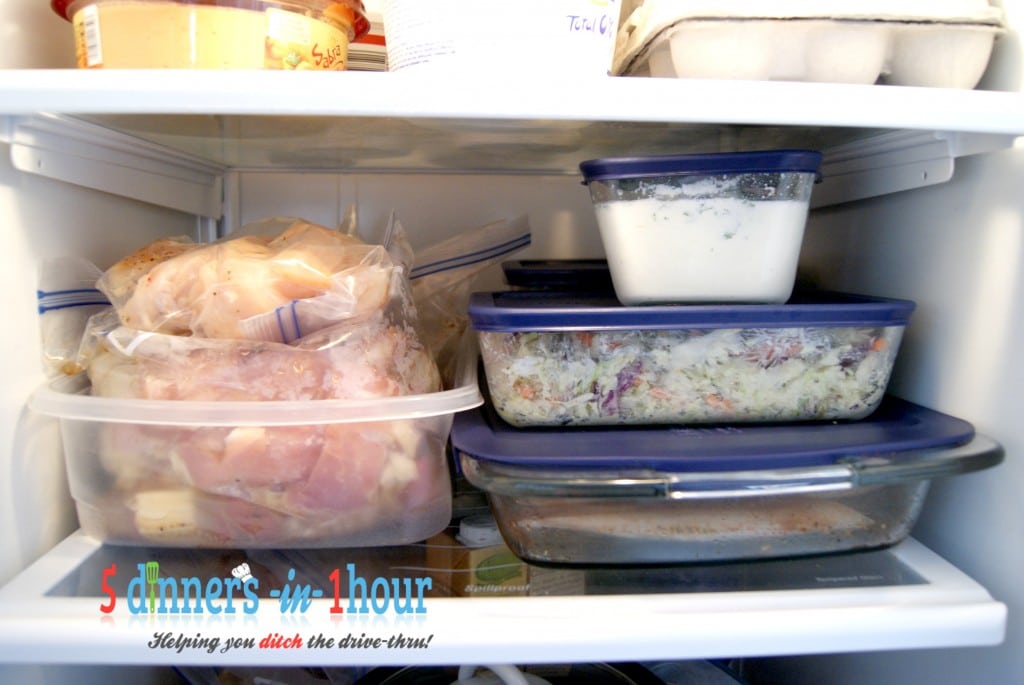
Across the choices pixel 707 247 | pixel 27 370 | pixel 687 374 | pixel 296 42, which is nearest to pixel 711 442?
pixel 687 374

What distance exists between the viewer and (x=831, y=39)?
1.79 feet

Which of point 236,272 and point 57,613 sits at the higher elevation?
point 236,272

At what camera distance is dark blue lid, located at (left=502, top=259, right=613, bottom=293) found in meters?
0.81

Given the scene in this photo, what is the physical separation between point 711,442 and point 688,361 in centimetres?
7

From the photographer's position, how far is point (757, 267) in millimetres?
584

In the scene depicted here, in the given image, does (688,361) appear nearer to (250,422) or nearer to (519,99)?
(519,99)

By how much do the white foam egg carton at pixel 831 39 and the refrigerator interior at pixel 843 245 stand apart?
0.06m

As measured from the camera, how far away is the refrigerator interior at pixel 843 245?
54 cm

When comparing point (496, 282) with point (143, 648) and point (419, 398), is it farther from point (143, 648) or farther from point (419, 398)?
point (143, 648)

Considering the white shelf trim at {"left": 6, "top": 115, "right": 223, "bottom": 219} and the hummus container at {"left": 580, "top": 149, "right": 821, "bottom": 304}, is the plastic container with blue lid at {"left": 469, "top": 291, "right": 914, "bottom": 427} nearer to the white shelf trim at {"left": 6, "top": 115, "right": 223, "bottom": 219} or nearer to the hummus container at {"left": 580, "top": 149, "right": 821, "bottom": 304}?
the hummus container at {"left": 580, "top": 149, "right": 821, "bottom": 304}

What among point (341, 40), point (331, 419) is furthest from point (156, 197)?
point (331, 419)

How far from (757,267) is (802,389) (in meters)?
0.12

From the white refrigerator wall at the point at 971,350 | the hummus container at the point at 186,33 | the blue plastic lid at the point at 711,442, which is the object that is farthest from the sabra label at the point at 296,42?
the white refrigerator wall at the point at 971,350

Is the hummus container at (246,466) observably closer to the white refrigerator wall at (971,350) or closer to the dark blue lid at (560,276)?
the dark blue lid at (560,276)
